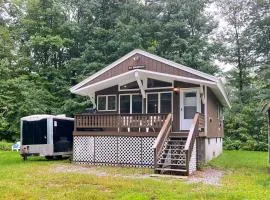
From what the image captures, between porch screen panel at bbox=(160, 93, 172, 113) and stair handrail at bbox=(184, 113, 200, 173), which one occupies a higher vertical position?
porch screen panel at bbox=(160, 93, 172, 113)

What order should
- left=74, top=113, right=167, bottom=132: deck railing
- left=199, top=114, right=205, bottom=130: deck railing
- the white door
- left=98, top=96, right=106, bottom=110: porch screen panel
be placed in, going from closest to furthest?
left=74, top=113, right=167, bottom=132: deck railing
left=199, top=114, right=205, bottom=130: deck railing
the white door
left=98, top=96, right=106, bottom=110: porch screen panel

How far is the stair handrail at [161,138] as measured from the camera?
11539mm

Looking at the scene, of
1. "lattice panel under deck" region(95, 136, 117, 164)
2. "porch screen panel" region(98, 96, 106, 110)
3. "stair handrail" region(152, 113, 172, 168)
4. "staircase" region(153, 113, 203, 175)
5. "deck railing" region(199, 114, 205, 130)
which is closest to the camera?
"staircase" region(153, 113, 203, 175)

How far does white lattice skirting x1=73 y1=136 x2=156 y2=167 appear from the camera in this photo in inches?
527

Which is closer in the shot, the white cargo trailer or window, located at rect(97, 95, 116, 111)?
the white cargo trailer

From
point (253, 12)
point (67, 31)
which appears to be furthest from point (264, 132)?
point (67, 31)

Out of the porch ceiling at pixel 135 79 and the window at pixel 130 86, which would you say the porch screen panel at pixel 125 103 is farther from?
the porch ceiling at pixel 135 79

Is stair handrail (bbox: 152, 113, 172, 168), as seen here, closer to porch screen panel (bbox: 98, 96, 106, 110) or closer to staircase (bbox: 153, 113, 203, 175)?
staircase (bbox: 153, 113, 203, 175)

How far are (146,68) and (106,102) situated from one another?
281 centimetres

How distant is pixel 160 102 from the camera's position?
51.8ft

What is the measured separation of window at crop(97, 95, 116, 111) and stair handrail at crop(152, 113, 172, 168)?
13.9 ft

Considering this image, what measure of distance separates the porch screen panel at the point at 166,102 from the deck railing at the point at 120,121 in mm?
2056

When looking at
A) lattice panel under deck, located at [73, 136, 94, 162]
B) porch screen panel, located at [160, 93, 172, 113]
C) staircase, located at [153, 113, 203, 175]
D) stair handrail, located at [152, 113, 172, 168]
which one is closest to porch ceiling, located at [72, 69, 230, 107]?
porch screen panel, located at [160, 93, 172, 113]

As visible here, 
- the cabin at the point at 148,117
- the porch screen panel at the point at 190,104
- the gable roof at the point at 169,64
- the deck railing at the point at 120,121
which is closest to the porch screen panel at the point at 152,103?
the cabin at the point at 148,117
